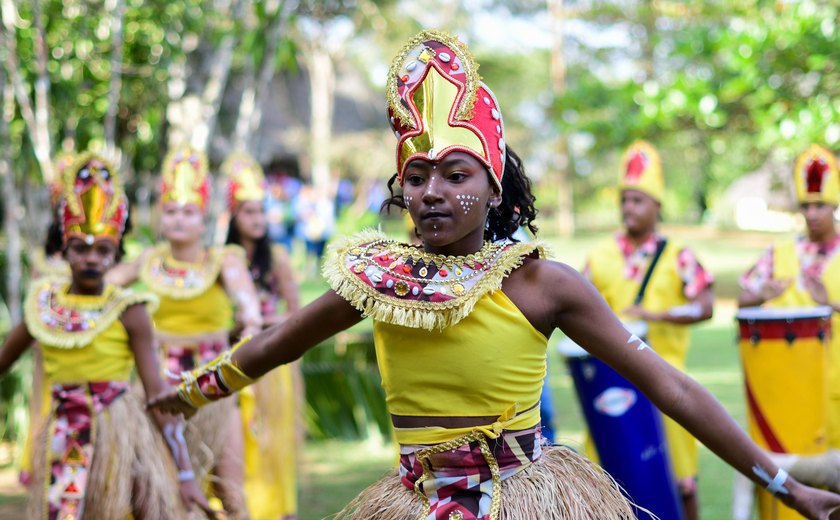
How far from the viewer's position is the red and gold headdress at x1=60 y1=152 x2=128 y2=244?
4.91 m

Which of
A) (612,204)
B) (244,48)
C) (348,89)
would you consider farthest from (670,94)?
(612,204)

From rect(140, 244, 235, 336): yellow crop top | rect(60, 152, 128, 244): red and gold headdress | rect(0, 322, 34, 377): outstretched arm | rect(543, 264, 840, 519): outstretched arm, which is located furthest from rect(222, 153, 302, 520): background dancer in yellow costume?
rect(543, 264, 840, 519): outstretched arm

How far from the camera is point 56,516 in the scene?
473 centimetres

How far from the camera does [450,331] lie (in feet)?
9.46

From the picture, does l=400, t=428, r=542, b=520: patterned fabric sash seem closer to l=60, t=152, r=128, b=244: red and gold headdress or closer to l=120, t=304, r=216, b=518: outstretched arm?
l=120, t=304, r=216, b=518: outstretched arm

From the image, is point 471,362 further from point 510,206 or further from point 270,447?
point 270,447

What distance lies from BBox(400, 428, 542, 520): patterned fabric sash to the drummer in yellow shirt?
129 inches

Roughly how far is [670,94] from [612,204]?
38.2m

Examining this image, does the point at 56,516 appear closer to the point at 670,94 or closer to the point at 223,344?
the point at 223,344

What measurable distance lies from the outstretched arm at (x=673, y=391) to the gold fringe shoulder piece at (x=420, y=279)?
0.55 ft

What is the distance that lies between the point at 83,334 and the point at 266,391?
2351mm

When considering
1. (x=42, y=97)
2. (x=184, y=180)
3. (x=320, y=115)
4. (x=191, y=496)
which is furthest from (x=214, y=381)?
(x=320, y=115)

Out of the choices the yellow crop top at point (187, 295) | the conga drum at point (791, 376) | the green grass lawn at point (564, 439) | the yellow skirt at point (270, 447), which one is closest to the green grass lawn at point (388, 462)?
the green grass lawn at point (564, 439)

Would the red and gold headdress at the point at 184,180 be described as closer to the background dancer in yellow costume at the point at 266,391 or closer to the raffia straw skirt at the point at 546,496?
the background dancer in yellow costume at the point at 266,391
